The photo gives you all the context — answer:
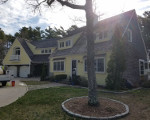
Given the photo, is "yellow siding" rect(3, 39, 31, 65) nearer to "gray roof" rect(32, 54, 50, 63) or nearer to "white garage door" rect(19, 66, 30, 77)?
"white garage door" rect(19, 66, 30, 77)

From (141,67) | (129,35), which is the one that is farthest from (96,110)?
(141,67)

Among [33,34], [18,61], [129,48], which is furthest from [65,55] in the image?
[33,34]

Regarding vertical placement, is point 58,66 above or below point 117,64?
below

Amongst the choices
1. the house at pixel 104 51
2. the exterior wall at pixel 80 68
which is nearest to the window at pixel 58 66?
the house at pixel 104 51

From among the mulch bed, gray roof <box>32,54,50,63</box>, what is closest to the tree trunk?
the mulch bed

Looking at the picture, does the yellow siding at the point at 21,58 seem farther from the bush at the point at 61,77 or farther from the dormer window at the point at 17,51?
the bush at the point at 61,77

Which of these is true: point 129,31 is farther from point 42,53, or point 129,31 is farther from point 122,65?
point 42,53

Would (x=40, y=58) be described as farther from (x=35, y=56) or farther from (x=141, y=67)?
(x=141, y=67)

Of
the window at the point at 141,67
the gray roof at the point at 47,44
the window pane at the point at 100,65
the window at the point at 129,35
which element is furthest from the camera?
the gray roof at the point at 47,44

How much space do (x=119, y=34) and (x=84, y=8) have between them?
5250 mm

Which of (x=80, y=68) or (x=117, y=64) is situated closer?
(x=117, y=64)

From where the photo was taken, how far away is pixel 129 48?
1307cm

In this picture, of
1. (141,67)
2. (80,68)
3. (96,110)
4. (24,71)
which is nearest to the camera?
(96,110)

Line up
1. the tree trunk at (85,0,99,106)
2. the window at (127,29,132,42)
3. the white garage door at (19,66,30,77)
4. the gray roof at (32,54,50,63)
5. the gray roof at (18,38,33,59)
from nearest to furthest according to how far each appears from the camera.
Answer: the tree trunk at (85,0,99,106) < the window at (127,29,132,42) < the gray roof at (32,54,50,63) < the white garage door at (19,66,30,77) < the gray roof at (18,38,33,59)
